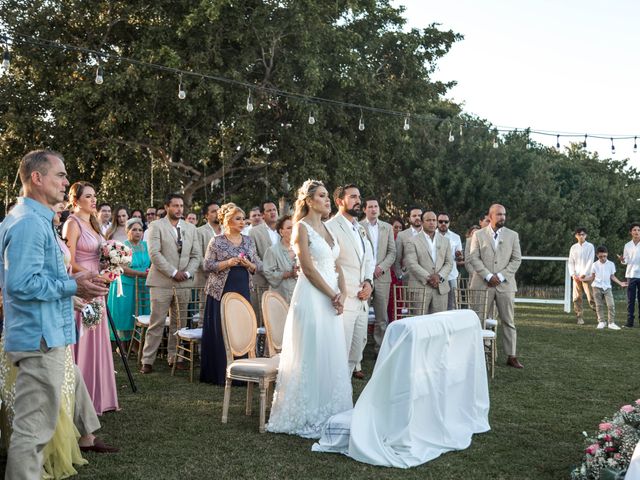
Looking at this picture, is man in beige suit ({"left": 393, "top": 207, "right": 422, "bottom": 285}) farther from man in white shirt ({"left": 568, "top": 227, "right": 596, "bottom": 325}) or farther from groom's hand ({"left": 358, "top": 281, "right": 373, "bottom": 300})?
man in white shirt ({"left": 568, "top": 227, "right": 596, "bottom": 325})

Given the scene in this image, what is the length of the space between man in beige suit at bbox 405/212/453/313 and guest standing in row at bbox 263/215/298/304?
1813 mm

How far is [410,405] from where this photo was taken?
538 cm

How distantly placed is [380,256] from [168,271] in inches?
116

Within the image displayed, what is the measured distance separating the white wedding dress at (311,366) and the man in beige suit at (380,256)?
3805 millimetres

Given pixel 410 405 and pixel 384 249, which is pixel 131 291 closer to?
pixel 384 249

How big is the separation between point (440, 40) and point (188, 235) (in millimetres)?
16655

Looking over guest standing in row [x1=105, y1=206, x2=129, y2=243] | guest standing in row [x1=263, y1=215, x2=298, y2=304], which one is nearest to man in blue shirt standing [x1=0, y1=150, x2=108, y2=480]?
guest standing in row [x1=263, y1=215, x2=298, y2=304]

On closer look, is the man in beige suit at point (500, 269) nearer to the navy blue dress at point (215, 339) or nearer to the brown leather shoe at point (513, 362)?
the brown leather shoe at point (513, 362)

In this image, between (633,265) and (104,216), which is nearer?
(104,216)

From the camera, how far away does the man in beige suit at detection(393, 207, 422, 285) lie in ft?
34.6

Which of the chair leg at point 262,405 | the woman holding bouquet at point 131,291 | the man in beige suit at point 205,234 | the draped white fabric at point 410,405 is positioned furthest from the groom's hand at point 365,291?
the woman holding bouquet at point 131,291

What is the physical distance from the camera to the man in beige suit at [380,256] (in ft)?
33.7

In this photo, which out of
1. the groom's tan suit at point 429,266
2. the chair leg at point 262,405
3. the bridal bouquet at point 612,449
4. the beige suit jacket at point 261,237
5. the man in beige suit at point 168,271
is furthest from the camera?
the beige suit jacket at point 261,237

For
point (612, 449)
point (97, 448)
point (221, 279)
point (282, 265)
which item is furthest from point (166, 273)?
point (612, 449)
